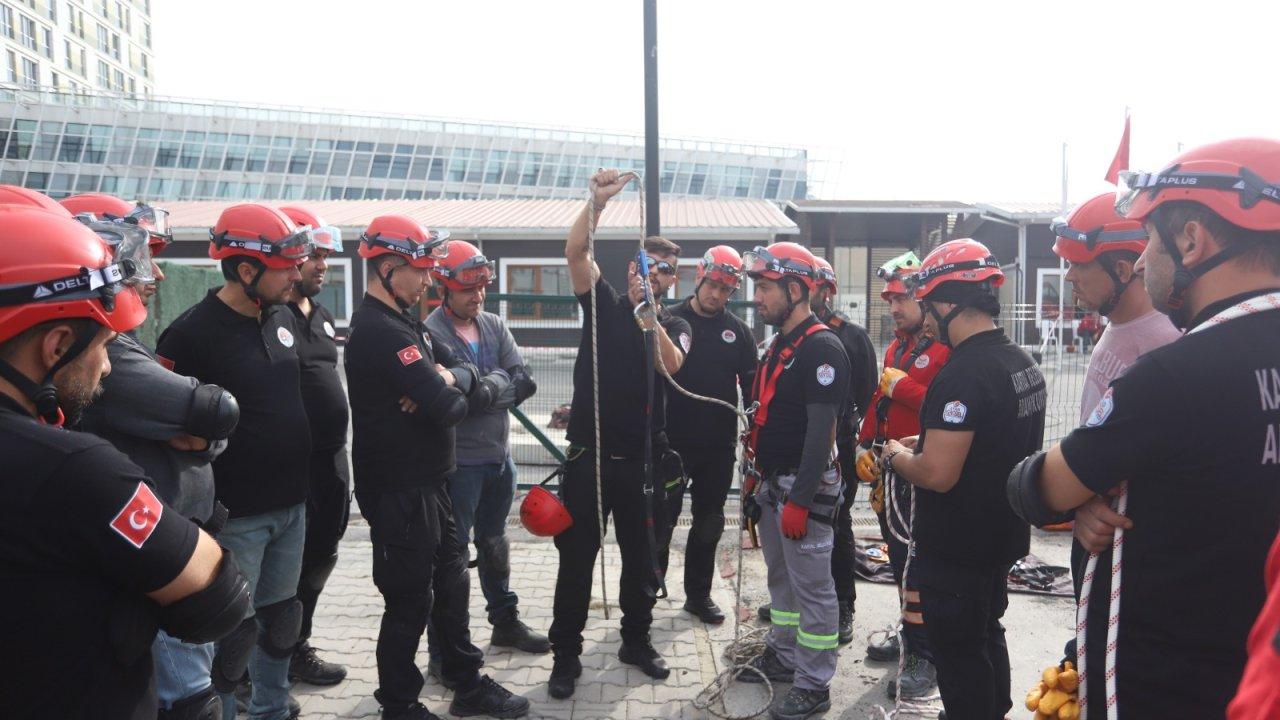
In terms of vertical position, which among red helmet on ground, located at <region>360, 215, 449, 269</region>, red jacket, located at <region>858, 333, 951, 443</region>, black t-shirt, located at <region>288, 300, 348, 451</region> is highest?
red helmet on ground, located at <region>360, 215, 449, 269</region>

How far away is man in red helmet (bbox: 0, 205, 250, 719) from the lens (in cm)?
152

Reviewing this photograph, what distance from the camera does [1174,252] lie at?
1913 millimetres

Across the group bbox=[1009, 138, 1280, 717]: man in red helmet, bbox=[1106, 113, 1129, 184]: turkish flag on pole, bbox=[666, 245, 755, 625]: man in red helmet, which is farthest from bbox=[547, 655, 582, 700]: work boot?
bbox=[1106, 113, 1129, 184]: turkish flag on pole

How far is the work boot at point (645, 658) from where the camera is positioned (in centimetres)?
437

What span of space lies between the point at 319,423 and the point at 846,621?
3418 mm

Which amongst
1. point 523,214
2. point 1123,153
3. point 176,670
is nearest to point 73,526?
point 176,670

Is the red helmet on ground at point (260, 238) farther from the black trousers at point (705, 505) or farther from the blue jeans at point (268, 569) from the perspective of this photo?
the black trousers at point (705, 505)

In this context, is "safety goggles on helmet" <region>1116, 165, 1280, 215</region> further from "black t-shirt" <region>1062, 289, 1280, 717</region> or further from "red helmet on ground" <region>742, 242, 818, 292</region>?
"red helmet on ground" <region>742, 242, 818, 292</region>

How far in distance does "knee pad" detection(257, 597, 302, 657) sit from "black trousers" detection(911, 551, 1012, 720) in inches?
108

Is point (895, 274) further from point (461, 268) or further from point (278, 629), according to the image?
point (278, 629)

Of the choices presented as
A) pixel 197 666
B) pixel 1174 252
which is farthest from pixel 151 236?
pixel 1174 252

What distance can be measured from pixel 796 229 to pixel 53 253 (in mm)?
17021

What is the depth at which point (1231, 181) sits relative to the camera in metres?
1.80

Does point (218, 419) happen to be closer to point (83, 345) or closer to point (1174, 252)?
point (83, 345)
